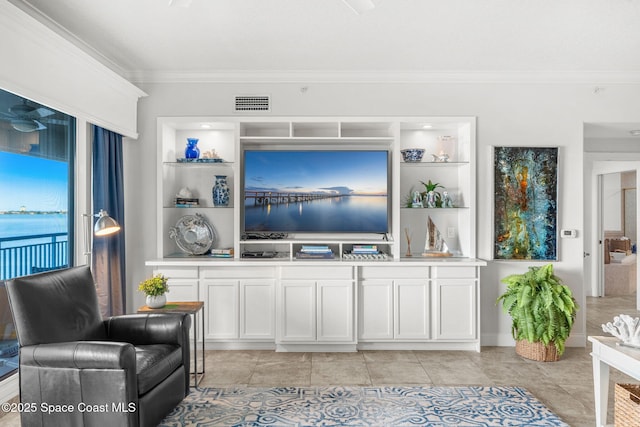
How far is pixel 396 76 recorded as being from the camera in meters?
4.16

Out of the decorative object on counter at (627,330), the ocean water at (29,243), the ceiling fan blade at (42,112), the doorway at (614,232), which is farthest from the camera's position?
the doorway at (614,232)

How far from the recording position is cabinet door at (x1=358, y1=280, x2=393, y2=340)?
3.96 metres

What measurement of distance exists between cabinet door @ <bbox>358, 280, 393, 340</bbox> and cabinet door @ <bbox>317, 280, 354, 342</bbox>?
0.12 m

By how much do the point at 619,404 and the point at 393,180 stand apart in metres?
2.58

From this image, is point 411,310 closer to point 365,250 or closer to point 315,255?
point 365,250

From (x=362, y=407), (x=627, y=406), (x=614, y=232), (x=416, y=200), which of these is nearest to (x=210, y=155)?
(x=416, y=200)

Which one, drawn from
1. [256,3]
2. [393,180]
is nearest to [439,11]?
[256,3]

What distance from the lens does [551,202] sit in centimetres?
418

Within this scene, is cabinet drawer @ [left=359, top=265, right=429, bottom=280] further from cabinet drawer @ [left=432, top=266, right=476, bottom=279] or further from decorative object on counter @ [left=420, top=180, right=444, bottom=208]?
decorative object on counter @ [left=420, top=180, right=444, bottom=208]

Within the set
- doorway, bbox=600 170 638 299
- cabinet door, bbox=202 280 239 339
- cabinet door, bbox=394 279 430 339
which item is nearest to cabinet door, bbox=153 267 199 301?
cabinet door, bbox=202 280 239 339

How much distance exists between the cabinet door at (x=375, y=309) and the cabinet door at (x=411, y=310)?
0.22 feet

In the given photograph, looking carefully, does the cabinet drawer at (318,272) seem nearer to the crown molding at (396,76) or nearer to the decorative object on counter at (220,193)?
the decorative object on counter at (220,193)

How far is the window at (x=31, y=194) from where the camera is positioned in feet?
8.98

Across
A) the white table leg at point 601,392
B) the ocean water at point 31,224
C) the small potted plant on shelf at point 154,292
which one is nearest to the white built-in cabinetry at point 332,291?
the small potted plant on shelf at point 154,292
